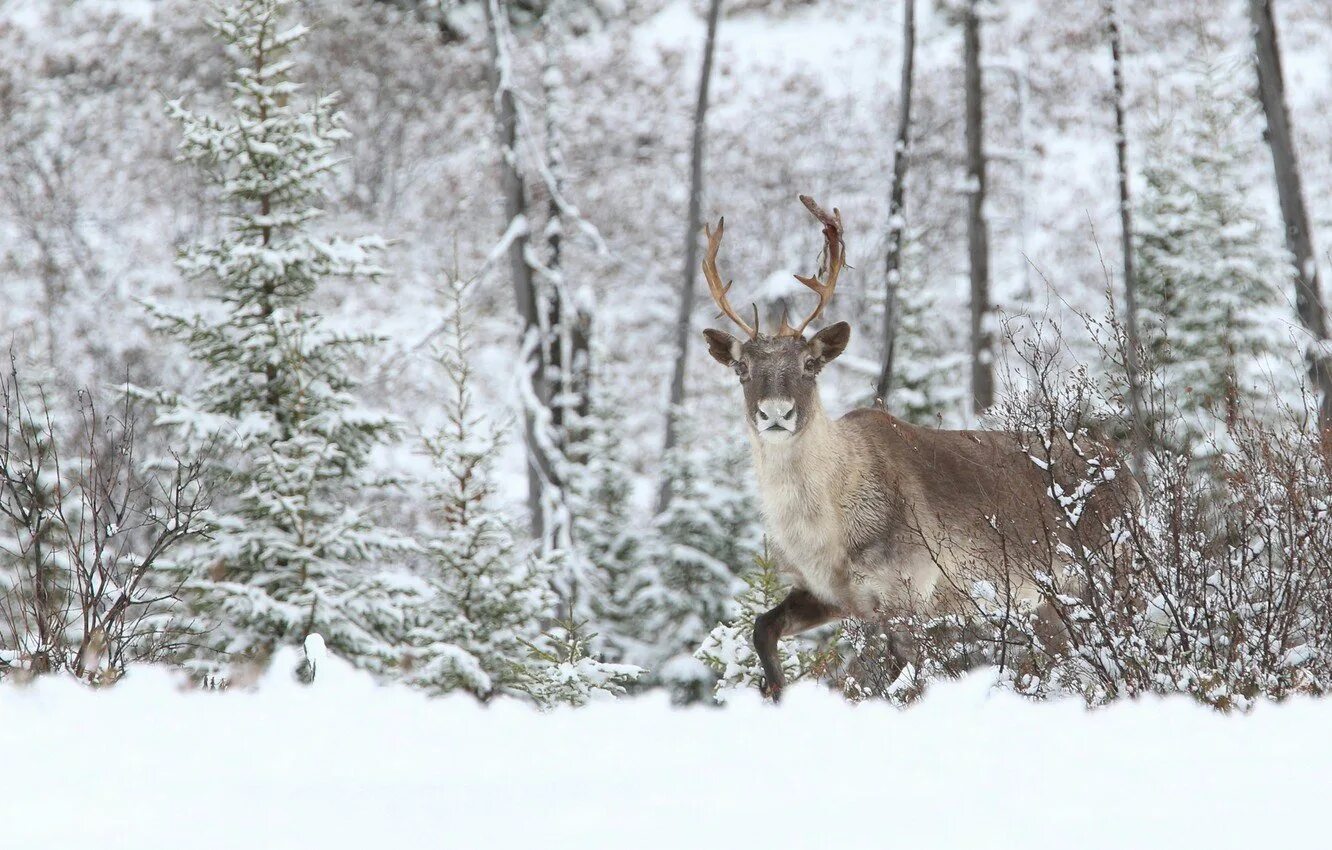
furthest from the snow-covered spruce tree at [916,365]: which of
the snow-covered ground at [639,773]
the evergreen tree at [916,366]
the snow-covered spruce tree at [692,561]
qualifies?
the snow-covered ground at [639,773]

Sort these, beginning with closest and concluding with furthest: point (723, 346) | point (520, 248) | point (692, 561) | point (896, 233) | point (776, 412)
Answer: point (776, 412)
point (723, 346)
point (520, 248)
point (692, 561)
point (896, 233)

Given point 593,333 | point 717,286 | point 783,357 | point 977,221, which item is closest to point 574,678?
point 783,357

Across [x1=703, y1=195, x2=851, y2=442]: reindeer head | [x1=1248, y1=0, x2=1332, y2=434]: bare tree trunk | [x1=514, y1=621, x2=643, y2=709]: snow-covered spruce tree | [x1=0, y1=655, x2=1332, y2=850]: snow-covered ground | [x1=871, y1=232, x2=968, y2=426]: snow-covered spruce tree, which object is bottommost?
[x1=514, y1=621, x2=643, y2=709]: snow-covered spruce tree

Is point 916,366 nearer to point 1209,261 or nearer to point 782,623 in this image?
point 1209,261

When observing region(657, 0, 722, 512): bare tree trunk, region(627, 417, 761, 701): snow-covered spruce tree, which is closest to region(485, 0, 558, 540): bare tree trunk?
region(627, 417, 761, 701): snow-covered spruce tree

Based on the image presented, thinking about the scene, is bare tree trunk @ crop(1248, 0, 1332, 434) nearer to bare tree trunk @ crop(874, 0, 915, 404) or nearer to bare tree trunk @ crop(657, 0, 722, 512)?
bare tree trunk @ crop(874, 0, 915, 404)

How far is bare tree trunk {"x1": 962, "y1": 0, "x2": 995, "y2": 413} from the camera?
17609 millimetres

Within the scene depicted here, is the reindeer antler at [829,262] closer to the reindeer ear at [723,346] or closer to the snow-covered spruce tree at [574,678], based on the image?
the reindeer ear at [723,346]

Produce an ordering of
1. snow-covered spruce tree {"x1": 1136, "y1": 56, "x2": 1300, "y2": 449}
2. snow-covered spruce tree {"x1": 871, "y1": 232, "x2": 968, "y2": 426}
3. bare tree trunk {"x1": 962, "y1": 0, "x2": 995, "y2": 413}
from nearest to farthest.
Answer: bare tree trunk {"x1": 962, "y1": 0, "x2": 995, "y2": 413} → snow-covered spruce tree {"x1": 871, "y1": 232, "x2": 968, "y2": 426} → snow-covered spruce tree {"x1": 1136, "y1": 56, "x2": 1300, "y2": 449}

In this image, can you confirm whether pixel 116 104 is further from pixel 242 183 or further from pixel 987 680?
pixel 987 680

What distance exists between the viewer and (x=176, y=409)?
10.0m

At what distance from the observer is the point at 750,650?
25.3 ft

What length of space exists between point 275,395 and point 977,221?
11.1 meters

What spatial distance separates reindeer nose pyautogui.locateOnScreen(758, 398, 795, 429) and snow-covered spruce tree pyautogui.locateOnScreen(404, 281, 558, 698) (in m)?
2.96
